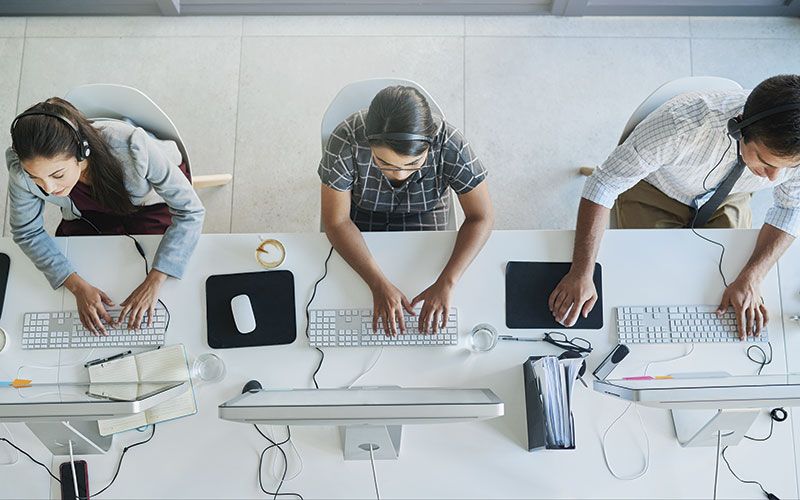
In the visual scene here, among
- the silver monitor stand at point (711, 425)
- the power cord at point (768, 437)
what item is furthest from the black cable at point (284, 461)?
the power cord at point (768, 437)

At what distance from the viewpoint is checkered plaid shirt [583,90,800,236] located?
59.1 inches

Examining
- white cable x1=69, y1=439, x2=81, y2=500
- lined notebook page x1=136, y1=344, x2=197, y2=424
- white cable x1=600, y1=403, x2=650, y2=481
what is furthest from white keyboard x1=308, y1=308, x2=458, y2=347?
white cable x1=69, y1=439, x2=81, y2=500

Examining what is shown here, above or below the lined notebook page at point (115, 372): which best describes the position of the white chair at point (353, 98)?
above

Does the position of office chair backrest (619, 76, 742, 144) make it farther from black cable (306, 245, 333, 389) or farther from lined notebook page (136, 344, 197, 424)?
lined notebook page (136, 344, 197, 424)

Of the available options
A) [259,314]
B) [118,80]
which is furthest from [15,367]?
[118,80]

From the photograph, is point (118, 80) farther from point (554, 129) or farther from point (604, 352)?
point (604, 352)

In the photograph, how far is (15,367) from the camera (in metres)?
1.62

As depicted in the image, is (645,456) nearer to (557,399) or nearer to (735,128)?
(557,399)

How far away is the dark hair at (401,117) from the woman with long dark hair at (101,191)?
656 millimetres

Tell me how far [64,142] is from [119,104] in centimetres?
33

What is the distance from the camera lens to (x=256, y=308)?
1650mm

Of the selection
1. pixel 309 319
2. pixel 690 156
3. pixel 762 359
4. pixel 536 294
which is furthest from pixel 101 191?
pixel 762 359

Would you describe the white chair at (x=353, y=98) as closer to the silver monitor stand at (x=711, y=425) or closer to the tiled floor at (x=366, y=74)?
the tiled floor at (x=366, y=74)

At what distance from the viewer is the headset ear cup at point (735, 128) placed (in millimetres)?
1383
